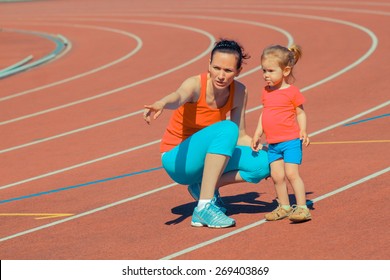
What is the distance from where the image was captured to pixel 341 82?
14922 millimetres

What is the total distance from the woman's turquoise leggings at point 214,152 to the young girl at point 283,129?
121mm

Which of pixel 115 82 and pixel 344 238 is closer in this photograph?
pixel 344 238

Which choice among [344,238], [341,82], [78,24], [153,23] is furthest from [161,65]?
[344,238]

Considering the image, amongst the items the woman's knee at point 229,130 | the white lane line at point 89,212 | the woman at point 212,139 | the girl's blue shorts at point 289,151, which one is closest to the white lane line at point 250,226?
the woman at point 212,139

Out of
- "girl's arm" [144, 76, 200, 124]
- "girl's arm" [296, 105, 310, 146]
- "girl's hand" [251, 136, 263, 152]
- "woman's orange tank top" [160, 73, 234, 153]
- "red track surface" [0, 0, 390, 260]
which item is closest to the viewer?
"girl's arm" [144, 76, 200, 124]

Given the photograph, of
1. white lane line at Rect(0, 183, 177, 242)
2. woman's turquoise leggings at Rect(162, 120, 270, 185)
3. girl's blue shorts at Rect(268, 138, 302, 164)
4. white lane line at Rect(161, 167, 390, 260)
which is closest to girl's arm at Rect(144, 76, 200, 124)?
woman's turquoise leggings at Rect(162, 120, 270, 185)

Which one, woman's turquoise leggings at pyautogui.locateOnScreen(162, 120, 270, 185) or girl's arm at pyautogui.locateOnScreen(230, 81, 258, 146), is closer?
woman's turquoise leggings at pyautogui.locateOnScreen(162, 120, 270, 185)

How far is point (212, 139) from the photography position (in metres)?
7.61

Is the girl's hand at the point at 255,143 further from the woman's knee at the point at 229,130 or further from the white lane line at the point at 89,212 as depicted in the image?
the white lane line at the point at 89,212

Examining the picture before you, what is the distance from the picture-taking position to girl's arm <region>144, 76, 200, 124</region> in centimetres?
695

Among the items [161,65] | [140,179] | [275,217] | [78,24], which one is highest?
[275,217]

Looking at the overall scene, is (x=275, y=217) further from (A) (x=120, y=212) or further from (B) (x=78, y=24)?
(B) (x=78, y=24)

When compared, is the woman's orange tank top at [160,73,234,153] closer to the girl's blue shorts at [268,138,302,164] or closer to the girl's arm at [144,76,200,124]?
the girl's arm at [144,76,200,124]
